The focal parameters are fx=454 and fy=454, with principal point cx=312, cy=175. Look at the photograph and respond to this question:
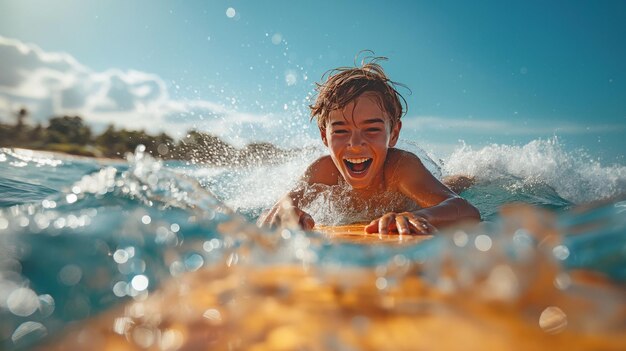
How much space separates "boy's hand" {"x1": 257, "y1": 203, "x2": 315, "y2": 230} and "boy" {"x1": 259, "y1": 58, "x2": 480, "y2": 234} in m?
0.05

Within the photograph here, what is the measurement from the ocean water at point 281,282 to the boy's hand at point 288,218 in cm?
100

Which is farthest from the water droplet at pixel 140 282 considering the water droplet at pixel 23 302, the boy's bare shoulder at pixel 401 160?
the boy's bare shoulder at pixel 401 160

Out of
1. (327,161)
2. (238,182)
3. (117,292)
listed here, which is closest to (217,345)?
(117,292)

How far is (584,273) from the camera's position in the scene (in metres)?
1.15

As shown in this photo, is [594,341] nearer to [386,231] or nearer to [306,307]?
[306,307]

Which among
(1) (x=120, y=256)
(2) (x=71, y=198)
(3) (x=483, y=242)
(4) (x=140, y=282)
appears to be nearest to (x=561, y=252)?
(3) (x=483, y=242)

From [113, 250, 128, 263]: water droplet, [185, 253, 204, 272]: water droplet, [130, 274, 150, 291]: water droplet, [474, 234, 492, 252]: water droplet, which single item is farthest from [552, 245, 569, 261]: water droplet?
[113, 250, 128, 263]: water droplet

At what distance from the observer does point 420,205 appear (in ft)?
12.9

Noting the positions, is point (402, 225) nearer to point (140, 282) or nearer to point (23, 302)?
point (140, 282)

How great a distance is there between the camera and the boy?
12.5 ft

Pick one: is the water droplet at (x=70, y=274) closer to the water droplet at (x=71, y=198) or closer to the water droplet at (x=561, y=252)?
the water droplet at (x=71, y=198)

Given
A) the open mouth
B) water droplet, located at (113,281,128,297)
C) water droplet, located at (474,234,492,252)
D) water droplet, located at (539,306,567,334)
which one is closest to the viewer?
water droplet, located at (539,306,567,334)

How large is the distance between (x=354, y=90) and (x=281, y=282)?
305cm

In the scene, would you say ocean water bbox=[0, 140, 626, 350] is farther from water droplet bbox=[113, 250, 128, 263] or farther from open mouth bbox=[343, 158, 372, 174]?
open mouth bbox=[343, 158, 372, 174]
